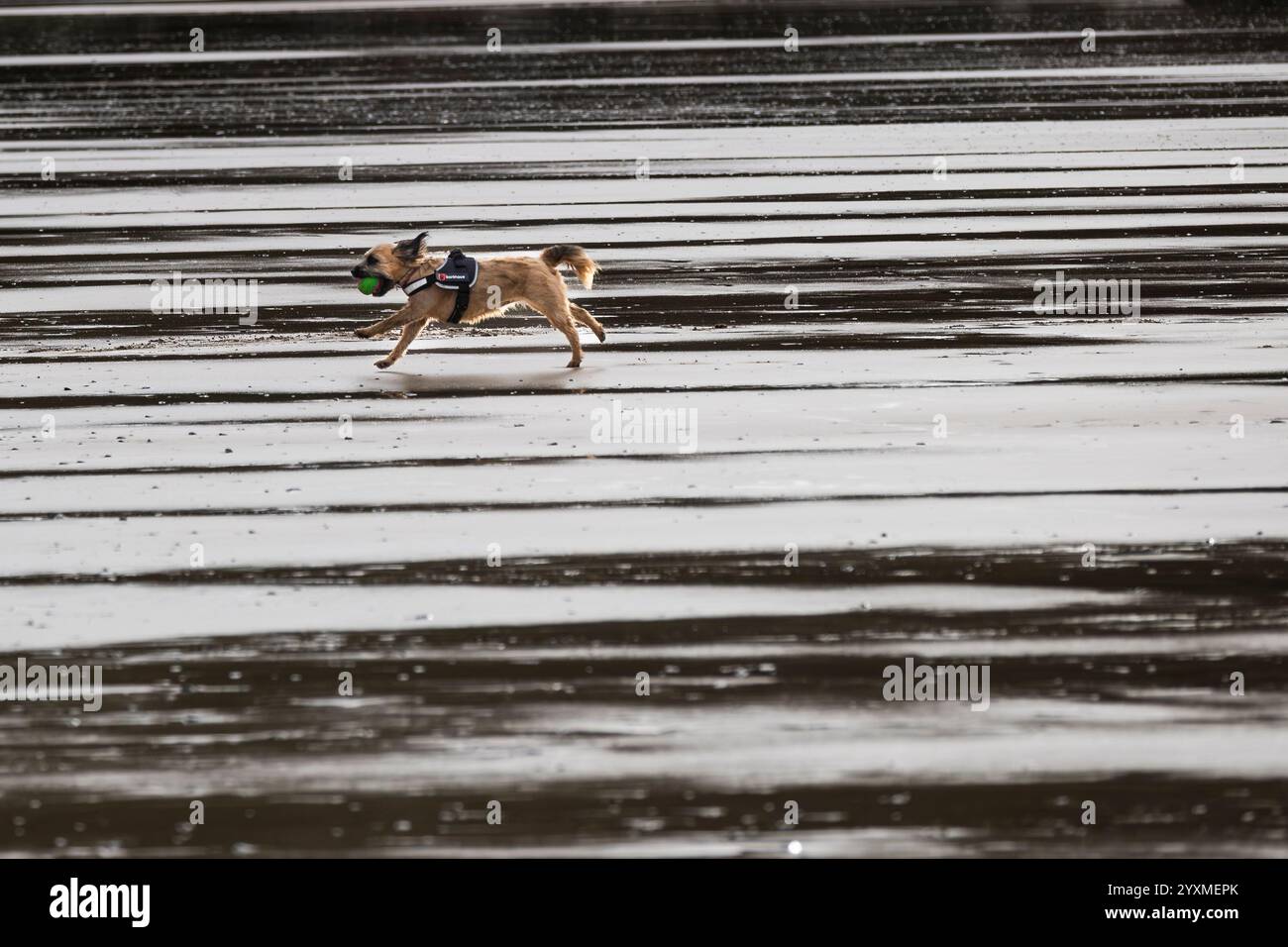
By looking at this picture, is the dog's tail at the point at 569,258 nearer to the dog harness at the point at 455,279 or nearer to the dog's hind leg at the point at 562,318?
the dog's hind leg at the point at 562,318

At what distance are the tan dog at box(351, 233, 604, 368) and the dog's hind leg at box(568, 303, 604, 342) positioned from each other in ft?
0.85

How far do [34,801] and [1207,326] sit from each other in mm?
8899

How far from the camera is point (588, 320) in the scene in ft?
43.9

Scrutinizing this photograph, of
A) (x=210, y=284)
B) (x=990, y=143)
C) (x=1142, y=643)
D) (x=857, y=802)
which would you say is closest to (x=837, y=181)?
(x=990, y=143)

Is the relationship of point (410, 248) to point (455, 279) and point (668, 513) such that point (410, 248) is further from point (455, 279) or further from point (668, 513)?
point (668, 513)

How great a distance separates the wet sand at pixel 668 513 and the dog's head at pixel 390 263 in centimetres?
58

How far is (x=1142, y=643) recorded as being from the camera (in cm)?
791

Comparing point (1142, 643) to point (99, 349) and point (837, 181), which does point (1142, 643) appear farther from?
point (837, 181)

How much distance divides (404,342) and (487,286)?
60cm

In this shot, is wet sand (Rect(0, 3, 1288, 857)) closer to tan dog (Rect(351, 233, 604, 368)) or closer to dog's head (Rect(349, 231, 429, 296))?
tan dog (Rect(351, 233, 604, 368))

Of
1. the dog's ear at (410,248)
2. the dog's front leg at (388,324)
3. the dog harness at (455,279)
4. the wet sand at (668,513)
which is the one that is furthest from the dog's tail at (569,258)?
the dog's front leg at (388,324)

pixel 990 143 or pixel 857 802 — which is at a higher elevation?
pixel 990 143

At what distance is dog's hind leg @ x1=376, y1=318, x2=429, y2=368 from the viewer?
1306 centimetres

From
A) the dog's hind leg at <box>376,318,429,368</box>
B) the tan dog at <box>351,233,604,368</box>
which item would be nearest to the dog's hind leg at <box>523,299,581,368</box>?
the tan dog at <box>351,233,604,368</box>
